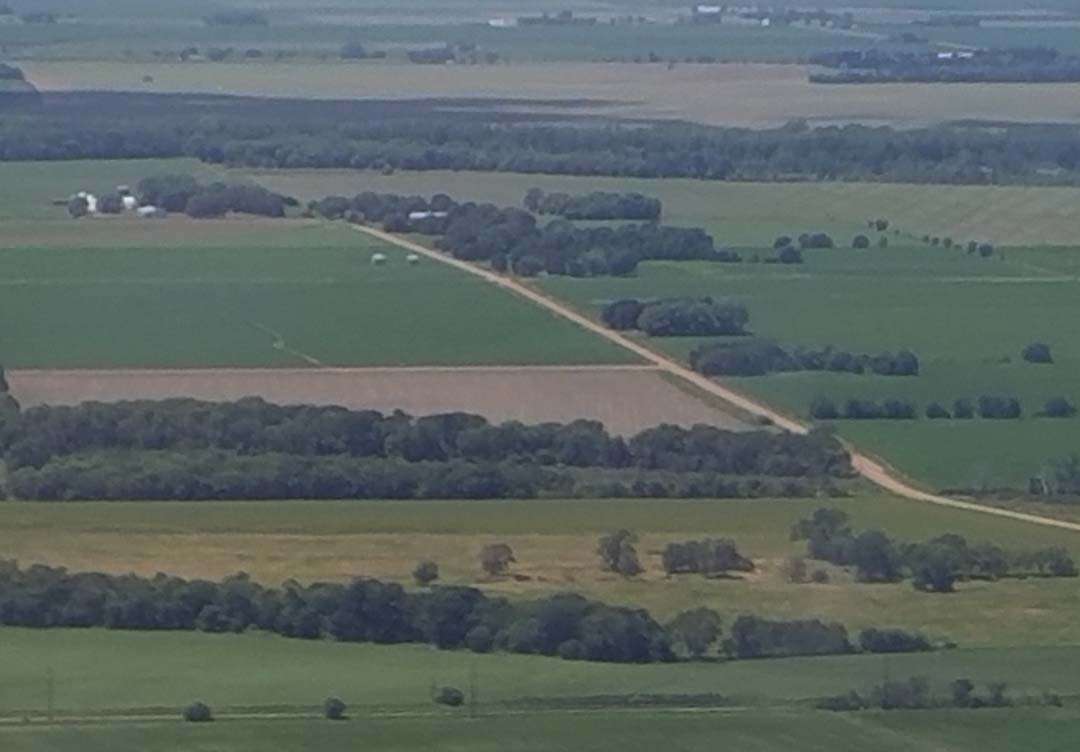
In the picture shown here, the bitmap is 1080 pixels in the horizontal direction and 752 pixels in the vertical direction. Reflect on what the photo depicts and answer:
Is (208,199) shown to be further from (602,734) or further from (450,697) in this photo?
(602,734)

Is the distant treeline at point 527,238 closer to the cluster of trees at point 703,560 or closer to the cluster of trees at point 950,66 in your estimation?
the cluster of trees at point 703,560

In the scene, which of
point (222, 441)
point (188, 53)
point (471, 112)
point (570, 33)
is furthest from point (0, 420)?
point (570, 33)

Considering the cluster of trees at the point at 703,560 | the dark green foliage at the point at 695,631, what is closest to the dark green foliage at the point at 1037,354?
the cluster of trees at the point at 703,560

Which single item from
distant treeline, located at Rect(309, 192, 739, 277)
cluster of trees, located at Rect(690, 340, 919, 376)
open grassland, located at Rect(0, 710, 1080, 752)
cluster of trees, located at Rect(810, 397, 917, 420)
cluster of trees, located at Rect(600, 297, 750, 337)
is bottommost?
open grassland, located at Rect(0, 710, 1080, 752)


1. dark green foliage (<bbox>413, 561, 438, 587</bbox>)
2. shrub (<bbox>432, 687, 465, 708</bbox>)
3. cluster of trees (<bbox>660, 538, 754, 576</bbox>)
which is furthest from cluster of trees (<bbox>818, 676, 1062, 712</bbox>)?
dark green foliage (<bbox>413, 561, 438, 587</bbox>)

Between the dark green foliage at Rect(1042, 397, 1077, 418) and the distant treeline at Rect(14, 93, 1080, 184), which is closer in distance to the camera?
the dark green foliage at Rect(1042, 397, 1077, 418)

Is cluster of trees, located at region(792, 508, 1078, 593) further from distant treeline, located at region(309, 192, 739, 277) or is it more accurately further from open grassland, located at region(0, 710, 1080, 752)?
distant treeline, located at region(309, 192, 739, 277)
